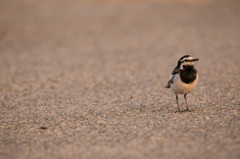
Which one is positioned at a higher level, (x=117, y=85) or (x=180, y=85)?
(x=117, y=85)

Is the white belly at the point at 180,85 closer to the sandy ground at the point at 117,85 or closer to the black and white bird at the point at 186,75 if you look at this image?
the black and white bird at the point at 186,75

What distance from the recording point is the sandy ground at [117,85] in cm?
475

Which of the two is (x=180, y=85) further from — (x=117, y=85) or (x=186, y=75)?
(x=117, y=85)

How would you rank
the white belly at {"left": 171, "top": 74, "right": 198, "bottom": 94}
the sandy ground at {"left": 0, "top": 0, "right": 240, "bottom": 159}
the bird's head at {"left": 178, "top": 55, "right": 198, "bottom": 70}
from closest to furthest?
the sandy ground at {"left": 0, "top": 0, "right": 240, "bottom": 159}
the bird's head at {"left": 178, "top": 55, "right": 198, "bottom": 70}
the white belly at {"left": 171, "top": 74, "right": 198, "bottom": 94}

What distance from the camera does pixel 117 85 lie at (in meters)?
8.52

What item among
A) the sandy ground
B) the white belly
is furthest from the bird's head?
the sandy ground

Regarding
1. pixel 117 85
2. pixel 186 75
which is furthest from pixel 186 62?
pixel 117 85

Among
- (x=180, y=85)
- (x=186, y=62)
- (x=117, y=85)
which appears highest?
(x=186, y=62)

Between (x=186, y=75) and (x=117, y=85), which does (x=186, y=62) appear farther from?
(x=117, y=85)

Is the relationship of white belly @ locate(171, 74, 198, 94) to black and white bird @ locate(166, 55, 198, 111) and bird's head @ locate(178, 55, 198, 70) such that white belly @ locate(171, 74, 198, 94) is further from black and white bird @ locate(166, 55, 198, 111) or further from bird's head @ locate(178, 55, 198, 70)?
bird's head @ locate(178, 55, 198, 70)

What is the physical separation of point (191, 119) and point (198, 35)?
9115mm

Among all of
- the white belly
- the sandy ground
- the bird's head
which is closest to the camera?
the sandy ground

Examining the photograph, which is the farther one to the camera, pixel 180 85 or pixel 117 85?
pixel 117 85

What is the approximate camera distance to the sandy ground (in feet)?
15.6
